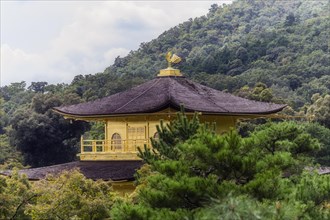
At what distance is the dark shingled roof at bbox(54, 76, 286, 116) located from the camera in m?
24.0

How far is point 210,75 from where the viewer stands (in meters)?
66.4

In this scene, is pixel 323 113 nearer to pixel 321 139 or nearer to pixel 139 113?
pixel 321 139

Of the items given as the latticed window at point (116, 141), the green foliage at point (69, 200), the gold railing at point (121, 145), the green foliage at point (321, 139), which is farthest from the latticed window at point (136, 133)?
the green foliage at point (321, 139)

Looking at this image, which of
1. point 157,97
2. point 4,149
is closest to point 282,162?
point 157,97

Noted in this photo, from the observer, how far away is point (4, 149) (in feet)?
170

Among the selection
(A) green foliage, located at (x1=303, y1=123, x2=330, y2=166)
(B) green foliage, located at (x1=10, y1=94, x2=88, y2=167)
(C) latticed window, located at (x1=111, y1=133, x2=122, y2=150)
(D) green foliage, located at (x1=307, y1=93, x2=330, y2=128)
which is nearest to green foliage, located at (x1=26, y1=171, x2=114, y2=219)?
(C) latticed window, located at (x1=111, y1=133, x2=122, y2=150)

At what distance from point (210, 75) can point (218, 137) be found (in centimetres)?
5319

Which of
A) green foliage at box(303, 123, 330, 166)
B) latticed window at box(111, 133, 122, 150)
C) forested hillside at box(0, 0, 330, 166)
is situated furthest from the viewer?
forested hillside at box(0, 0, 330, 166)

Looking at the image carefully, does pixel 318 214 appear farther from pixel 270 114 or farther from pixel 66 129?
pixel 66 129

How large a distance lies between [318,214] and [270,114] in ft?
39.7

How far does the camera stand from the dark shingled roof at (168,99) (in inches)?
944

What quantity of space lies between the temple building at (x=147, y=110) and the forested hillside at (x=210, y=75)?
3.37 metres

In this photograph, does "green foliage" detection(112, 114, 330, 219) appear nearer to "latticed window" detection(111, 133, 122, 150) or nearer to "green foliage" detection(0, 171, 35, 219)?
"green foliage" detection(0, 171, 35, 219)

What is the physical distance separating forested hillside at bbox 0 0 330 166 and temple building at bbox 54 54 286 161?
337 centimetres
